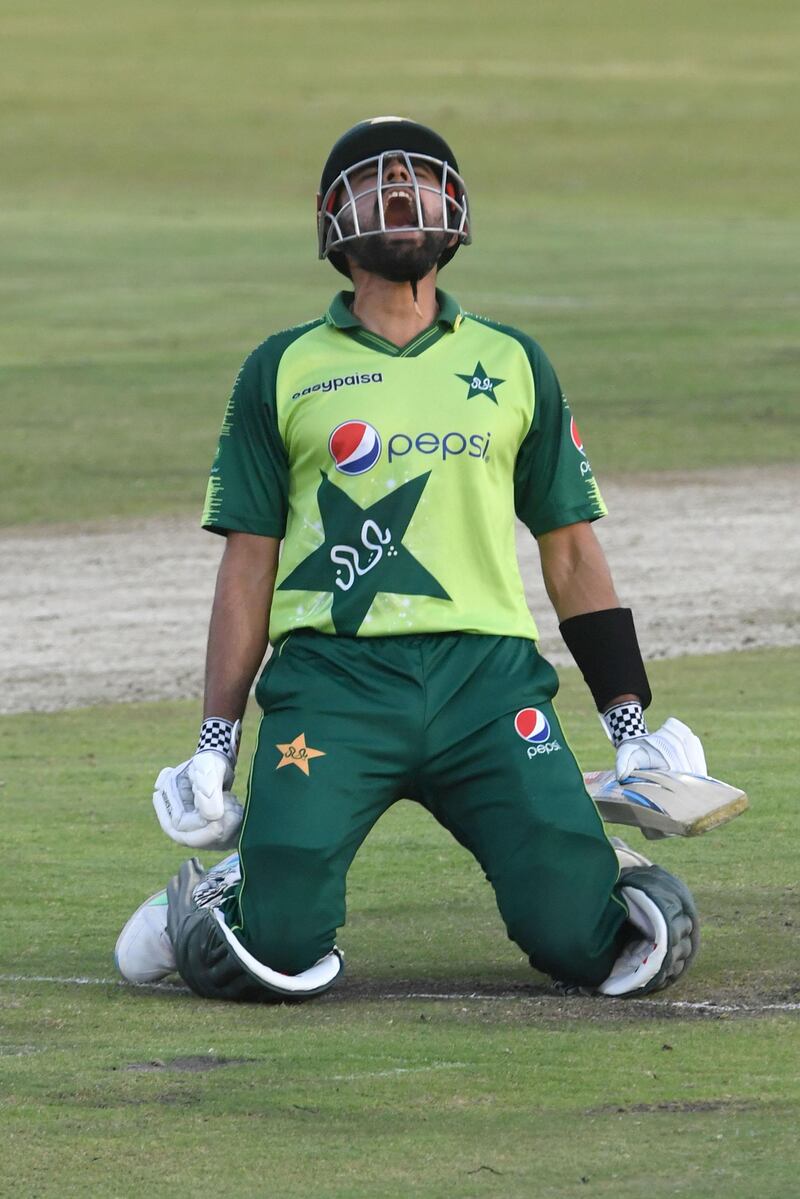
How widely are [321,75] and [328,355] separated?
45287 millimetres

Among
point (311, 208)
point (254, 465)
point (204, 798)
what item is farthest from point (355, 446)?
point (311, 208)

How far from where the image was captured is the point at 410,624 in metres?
5.12

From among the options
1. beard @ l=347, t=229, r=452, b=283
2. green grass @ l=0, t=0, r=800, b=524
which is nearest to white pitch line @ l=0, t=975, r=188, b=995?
beard @ l=347, t=229, r=452, b=283

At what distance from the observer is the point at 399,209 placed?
5312mm

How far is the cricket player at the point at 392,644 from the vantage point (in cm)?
505

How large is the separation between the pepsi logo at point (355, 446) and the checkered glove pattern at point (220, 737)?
60cm

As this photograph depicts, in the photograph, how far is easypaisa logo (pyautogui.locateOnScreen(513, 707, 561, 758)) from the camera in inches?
202

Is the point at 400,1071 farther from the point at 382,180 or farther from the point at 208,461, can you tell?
the point at 208,461

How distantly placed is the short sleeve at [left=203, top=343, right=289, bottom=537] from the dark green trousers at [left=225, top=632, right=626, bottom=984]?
1.07 ft

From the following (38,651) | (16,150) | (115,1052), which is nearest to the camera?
(115,1052)

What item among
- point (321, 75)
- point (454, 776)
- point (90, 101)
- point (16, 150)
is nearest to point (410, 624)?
point (454, 776)

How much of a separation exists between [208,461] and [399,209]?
10737mm

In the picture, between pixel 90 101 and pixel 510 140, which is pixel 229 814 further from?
pixel 90 101

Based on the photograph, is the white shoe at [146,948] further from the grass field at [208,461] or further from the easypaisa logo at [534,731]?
the easypaisa logo at [534,731]
